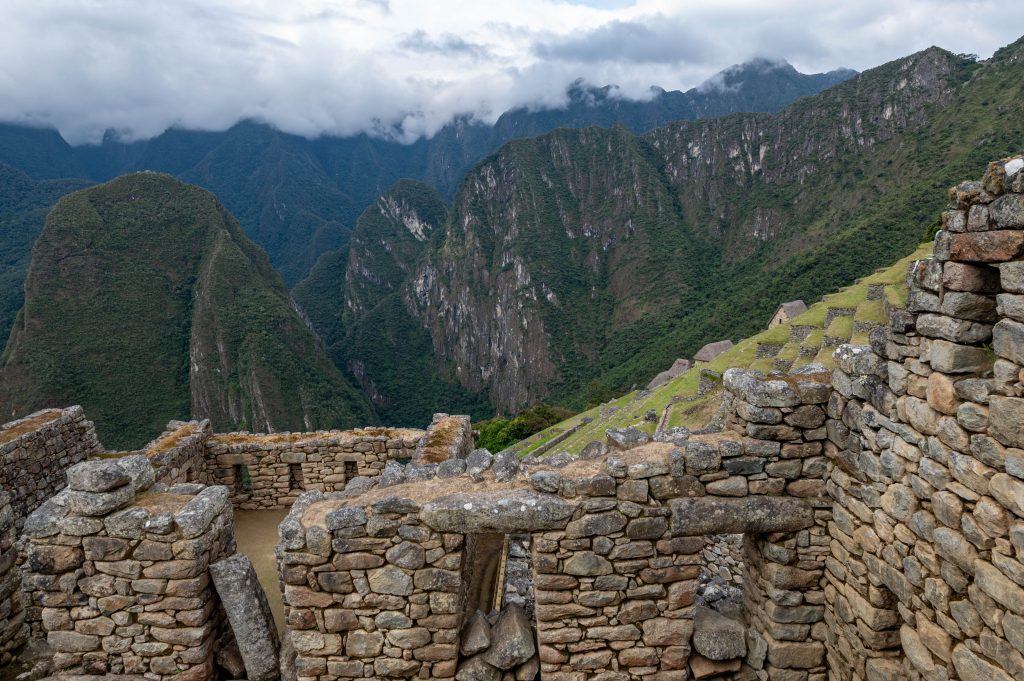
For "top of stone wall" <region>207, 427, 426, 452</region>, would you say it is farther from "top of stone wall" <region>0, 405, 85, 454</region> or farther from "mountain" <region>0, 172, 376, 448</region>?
"mountain" <region>0, 172, 376, 448</region>

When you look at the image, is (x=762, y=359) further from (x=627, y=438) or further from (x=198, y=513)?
(x=198, y=513)

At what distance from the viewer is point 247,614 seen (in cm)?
460

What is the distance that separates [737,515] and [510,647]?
Result: 7.64 ft

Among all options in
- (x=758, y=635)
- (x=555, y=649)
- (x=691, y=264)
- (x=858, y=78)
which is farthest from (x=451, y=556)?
(x=858, y=78)

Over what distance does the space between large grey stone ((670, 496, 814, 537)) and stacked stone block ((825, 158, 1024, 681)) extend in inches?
14.2

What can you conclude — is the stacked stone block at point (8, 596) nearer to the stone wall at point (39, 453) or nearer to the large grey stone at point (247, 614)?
the large grey stone at point (247, 614)

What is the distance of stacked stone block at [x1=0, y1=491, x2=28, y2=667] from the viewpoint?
16.4ft

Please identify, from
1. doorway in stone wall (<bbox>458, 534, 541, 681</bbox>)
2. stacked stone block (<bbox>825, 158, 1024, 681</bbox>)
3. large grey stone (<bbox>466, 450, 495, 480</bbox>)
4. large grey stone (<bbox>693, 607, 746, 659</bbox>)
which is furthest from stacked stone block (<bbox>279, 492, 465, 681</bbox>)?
stacked stone block (<bbox>825, 158, 1024, 681</bbox>)

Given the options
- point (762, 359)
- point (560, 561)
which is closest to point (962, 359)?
point (560, 561)

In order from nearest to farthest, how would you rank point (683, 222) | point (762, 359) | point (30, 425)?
point (30, 425) → point (762, 359) → point (683, 222)

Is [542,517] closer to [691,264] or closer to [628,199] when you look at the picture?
[691,264]

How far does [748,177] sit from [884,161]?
190 ft

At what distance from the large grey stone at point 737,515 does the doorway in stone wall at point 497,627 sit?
5.49 ft

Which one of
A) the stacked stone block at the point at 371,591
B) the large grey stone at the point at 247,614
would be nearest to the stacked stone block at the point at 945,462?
the stacked stone block at the point at 371,591
